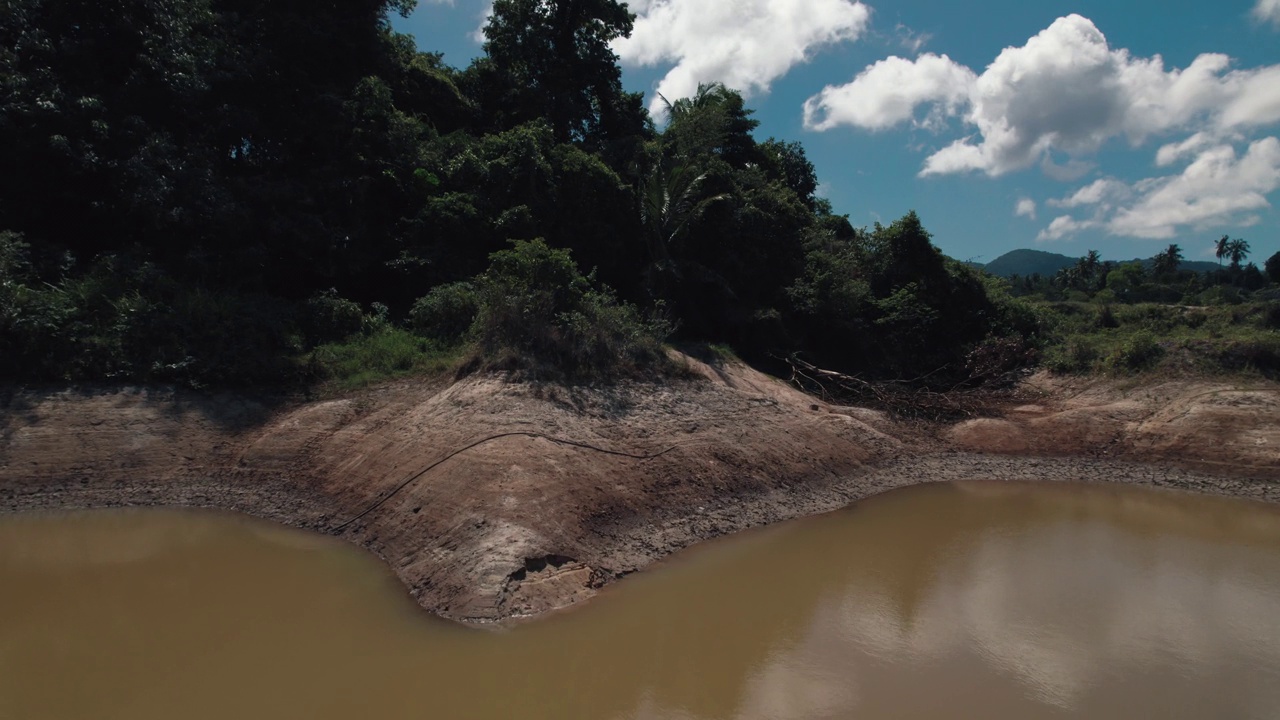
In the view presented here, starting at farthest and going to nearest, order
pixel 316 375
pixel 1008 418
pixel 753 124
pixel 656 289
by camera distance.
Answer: pixel 753 124
pixel 656 289
pixel 1008 418
pixel 316 375

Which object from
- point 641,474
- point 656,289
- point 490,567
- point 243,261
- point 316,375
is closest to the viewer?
point 490,567

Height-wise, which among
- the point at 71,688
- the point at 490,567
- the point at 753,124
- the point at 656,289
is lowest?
the point at 71,688

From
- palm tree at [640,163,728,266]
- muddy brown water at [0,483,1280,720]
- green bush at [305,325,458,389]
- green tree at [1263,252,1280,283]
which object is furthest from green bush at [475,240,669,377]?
green tree at [1263,252,1280,283]

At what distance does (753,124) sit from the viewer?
2377 centimetres

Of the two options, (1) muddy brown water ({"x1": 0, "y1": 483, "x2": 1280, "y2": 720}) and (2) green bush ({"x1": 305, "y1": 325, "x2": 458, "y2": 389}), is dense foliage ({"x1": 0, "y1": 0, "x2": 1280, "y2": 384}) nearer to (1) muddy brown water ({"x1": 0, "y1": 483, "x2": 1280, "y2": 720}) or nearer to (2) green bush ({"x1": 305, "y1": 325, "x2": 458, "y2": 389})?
(2) green bush ({"x1": 305, "y1": 325, "x2": 458, "y2": 389})

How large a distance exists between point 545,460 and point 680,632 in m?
3.38

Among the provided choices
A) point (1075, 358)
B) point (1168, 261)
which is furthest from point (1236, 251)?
point (1075, 358)

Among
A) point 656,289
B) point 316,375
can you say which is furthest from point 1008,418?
point 316,375

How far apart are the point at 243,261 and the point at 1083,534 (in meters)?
16.7

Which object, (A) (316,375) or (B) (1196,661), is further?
(A) (316,375)

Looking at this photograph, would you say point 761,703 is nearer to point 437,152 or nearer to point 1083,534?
point 1083,534

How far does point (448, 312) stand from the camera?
14016mm

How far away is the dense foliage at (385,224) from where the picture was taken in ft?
41.3

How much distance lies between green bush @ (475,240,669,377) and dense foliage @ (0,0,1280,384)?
0.04 m
